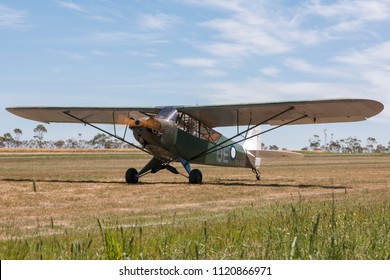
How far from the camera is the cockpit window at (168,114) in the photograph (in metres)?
21.7

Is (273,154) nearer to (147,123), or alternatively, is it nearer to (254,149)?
(254,149)

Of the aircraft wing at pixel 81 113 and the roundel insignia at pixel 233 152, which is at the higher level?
the aircraft wing at pixel 81 113

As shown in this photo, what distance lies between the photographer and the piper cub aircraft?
2083 centimetres

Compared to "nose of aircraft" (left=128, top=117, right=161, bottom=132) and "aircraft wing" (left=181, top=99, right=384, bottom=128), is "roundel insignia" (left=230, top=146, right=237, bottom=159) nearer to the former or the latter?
"aircraft wing" (left=181, top=99, right=384, bottom=128)

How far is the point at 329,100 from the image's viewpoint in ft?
64.5

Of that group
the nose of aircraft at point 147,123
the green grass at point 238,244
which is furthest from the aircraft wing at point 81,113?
the green grass at point 238,244

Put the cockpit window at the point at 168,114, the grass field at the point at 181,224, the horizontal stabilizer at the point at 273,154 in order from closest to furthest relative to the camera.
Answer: the grass field at the point at 181,224
the cockpit window at the point at 168,114
the horizontal stabilizer at the point at 273,154

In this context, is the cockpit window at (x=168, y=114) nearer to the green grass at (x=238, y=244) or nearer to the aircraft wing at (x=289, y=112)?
the aircraft wing at (x=289, y=112)

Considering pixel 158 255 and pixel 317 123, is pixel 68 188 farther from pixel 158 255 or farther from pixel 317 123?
pixel 158 255

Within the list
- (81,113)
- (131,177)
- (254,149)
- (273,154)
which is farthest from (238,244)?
(273,154)

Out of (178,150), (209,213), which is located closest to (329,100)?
(178,150)

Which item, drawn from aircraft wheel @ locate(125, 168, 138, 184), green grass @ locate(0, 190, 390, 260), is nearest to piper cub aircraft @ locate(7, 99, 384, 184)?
aircraft wheel @ locate(125, 168, 138, 184)

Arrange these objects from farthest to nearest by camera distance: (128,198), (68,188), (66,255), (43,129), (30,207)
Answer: (43,129)
(68,188)
(128,198)
(30,207)
(66,255)
